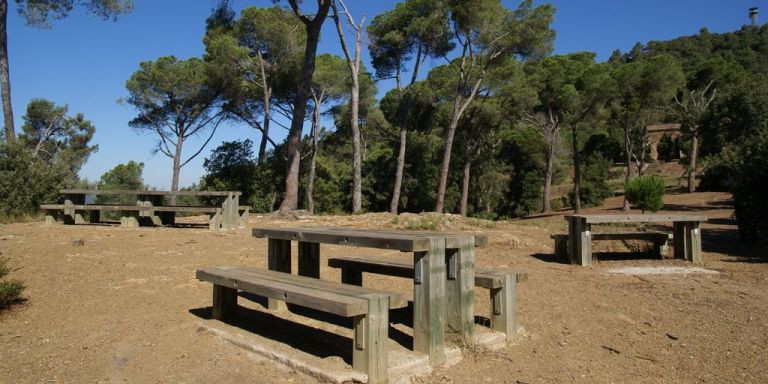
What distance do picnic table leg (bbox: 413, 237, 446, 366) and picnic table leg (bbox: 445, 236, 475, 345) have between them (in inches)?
8.1

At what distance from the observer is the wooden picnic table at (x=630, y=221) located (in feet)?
21.1

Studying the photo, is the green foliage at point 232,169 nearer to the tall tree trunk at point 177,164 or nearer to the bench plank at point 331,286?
the tall tree trunk at point 177,164

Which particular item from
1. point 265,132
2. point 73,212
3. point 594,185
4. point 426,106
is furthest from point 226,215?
point 594,185

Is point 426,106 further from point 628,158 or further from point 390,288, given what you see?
point 390,288

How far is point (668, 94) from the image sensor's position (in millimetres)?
22391

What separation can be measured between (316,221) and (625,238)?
5.77m

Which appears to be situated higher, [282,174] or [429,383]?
[282,174]

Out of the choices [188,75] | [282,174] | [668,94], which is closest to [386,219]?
[282,174]

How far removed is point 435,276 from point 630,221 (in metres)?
4.92

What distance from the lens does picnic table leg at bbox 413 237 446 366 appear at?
9.25 ft

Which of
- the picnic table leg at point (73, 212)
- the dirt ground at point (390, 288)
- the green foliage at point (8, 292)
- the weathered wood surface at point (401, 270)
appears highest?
the picnic table leg at point (73, 212)

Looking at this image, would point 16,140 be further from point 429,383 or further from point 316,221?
point 429,383

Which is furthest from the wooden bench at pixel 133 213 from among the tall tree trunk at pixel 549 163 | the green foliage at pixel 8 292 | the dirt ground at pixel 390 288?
the tall tree trunk at pixel 549 163

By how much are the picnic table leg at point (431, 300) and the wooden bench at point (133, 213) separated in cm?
673
